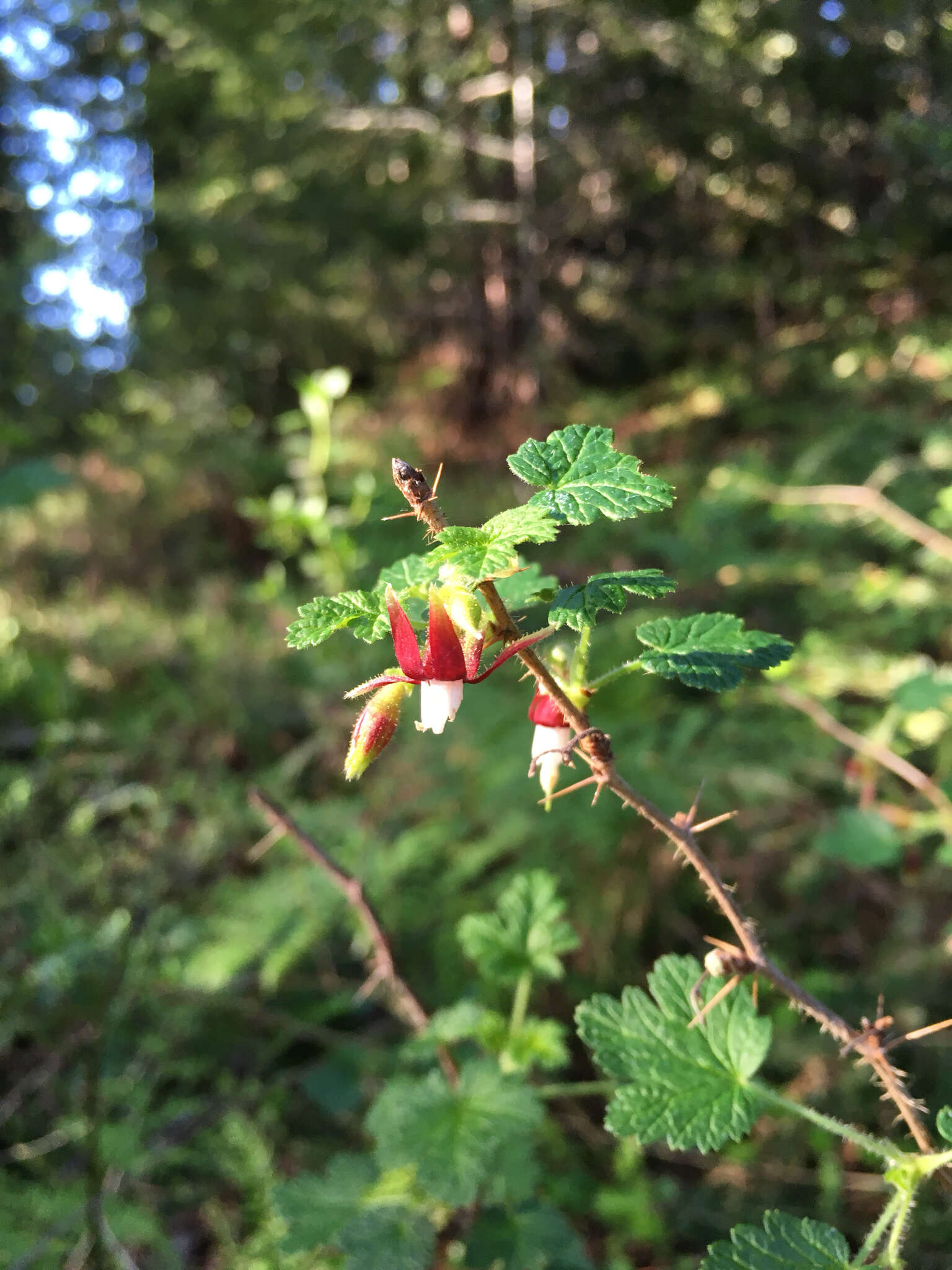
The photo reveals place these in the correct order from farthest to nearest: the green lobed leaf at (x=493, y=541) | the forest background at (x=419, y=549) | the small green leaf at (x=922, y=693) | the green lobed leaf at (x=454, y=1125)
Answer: the forest background at (x=419, y=549), the small green leaf at (x=922, y=693), the green lobed leaf at (x=454, y=1125), the green lobed leaf at (x=493, y=541)

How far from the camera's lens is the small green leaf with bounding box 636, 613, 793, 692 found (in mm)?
491

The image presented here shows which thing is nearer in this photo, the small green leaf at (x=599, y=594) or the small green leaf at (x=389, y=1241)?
the small green leaf at (x=599, y=594)

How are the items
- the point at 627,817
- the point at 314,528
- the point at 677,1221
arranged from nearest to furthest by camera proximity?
1. the point at 677,1221
2. the point at 627,817
3. the point at 314,528

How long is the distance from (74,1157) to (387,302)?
4880 millimetres

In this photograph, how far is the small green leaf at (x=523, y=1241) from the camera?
76 cm

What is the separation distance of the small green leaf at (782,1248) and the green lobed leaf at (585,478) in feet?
1.48

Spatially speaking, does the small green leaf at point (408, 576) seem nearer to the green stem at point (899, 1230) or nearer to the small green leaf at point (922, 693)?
the green stem at point (899, 1230)

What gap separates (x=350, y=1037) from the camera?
1.34m

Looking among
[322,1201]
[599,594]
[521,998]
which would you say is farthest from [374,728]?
[322,1201]

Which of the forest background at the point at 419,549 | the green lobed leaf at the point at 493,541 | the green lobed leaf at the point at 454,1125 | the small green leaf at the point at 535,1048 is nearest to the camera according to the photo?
the green lobed leaf at the point at 493,541

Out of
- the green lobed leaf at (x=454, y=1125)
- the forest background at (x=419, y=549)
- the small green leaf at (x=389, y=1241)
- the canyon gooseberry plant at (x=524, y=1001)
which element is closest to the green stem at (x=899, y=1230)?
the canyon gooseberry plant at (x=524, y=1001)

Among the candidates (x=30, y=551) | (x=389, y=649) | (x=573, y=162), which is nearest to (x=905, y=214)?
(x=573, y=162)

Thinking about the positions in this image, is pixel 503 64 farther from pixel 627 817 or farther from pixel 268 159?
pixel 627 817


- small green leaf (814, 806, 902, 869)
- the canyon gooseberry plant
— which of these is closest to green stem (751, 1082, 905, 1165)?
the canyon gooseberry plant
